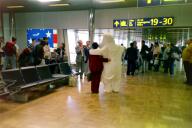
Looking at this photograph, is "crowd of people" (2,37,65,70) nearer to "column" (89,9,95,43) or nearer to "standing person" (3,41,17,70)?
"standing person" (3,41,17,70)

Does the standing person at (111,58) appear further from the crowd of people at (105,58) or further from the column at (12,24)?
the column at (12,24)

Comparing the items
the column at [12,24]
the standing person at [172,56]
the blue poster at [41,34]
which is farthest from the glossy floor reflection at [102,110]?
the column at [12,24]

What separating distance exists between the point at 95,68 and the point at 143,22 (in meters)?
5.71

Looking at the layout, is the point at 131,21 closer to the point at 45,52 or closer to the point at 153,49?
the point at 153,49

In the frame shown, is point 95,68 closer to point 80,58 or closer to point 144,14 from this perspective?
point 80,58

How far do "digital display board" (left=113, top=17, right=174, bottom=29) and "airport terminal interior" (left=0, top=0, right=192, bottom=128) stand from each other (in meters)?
0.04

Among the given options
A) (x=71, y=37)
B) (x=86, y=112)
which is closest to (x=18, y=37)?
(x=71, y=37)

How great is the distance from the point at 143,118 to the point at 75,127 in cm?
137

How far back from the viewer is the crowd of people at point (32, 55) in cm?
710

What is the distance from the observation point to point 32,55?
291 inches

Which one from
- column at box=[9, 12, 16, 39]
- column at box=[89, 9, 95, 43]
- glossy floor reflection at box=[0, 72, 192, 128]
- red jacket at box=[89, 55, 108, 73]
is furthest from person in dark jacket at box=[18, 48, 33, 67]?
column at box=[9, 12, 16, 39]

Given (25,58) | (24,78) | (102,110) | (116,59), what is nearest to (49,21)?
(25,58)

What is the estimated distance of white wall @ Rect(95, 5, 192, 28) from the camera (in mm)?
10766

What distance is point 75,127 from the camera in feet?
13.0
